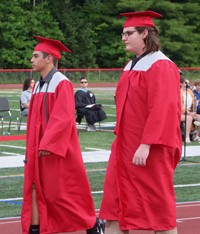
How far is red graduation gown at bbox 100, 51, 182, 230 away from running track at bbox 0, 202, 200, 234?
2.88 m

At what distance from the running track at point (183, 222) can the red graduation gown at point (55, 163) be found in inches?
58.0

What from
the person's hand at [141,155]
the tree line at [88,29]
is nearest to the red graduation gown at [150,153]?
the person's hand at [141,155]

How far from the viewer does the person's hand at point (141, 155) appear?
22.5 feet

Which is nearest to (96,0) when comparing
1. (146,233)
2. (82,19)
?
(82,19)

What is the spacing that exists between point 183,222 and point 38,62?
121 inches

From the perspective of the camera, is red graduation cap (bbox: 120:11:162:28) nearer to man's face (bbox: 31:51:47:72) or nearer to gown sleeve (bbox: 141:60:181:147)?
gown sleeve (bbox: 141:60:181:147)

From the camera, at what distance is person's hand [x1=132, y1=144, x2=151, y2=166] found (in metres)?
6.86

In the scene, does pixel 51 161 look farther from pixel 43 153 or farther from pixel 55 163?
pixel 43 153

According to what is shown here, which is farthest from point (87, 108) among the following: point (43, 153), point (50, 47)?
point (43, 153)

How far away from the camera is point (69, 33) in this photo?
6366 centimetres

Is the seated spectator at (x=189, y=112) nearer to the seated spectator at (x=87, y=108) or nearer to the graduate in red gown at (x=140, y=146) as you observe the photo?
the seated spectator at (x=87, y=108)

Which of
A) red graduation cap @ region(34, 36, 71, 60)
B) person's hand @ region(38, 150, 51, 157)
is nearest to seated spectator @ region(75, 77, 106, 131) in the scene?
red graduation cap @ region(34, 36, 71, 60)

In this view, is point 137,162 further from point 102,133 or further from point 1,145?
point 102,133

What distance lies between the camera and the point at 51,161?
27.2 feet
